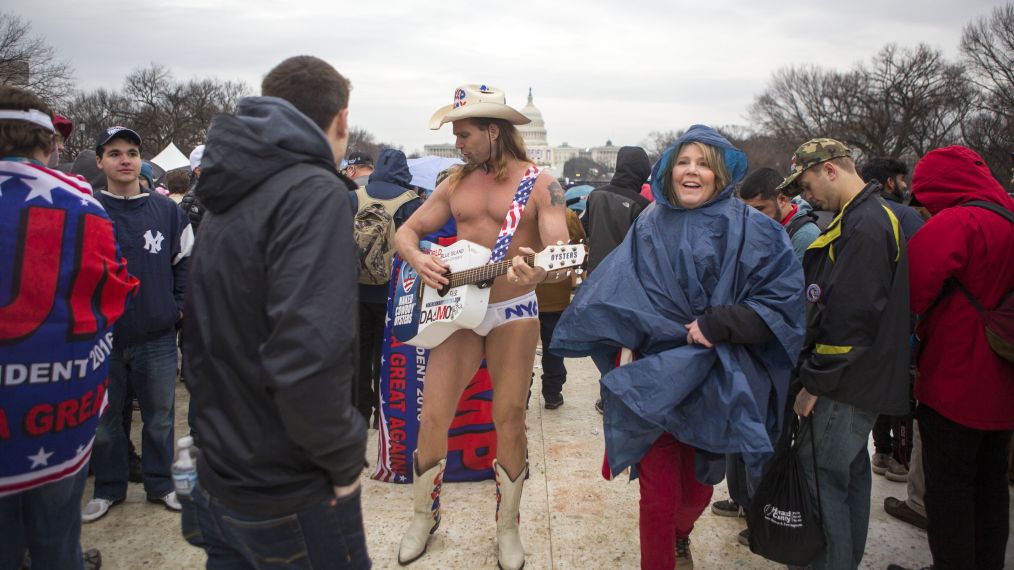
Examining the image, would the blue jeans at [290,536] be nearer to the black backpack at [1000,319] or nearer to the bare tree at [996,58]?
the black backpack at [1000,319]

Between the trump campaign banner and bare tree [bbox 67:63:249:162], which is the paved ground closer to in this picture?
the trump campaign banner

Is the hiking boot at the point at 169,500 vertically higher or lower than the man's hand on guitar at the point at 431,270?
lower

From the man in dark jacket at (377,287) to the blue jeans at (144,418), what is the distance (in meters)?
1.40

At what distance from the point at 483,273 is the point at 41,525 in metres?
2.05

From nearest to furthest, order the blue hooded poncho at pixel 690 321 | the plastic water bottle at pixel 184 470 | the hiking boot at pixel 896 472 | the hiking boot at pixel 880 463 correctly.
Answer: the plastic water bottle at pixel 184 470, the blue hooded poncho at pixel 690 321, the hiking boot at pixel 896 472, the hiking boot at pixel 880 463

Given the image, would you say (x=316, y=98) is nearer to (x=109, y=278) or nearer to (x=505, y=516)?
(x=109, y=278)

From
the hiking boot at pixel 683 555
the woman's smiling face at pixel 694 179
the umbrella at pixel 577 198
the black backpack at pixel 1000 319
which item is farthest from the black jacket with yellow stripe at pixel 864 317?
the umbrella at pixel 577 198

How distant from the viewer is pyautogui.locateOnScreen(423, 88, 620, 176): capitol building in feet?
305

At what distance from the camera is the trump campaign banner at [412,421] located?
13.6 feet

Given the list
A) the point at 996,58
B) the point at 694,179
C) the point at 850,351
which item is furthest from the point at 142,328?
the point at 996,58

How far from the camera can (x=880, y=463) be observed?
4535 millimetres

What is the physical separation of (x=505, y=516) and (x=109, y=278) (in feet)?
7.08

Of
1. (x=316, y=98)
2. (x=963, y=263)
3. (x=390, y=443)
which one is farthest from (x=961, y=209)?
(x=390, y=443)

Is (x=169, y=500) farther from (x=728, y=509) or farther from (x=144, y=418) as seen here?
(x=728, y=509)
